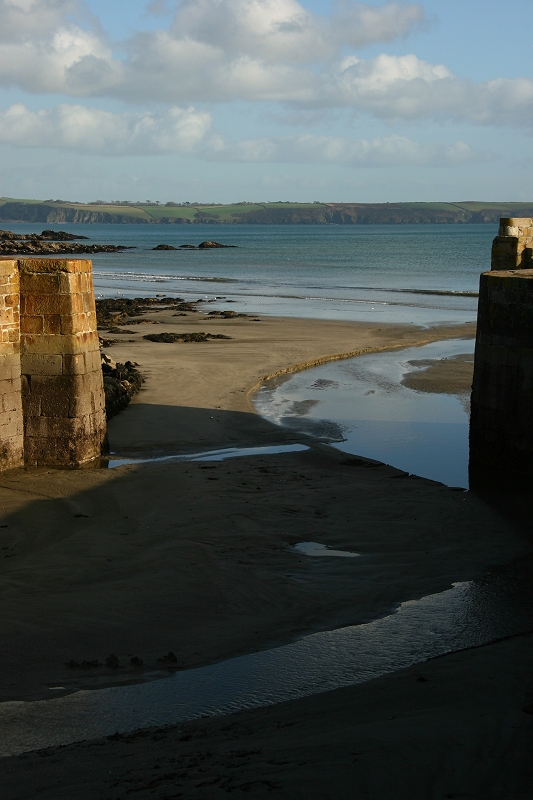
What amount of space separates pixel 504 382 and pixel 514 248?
14.9ft

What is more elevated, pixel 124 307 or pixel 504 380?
pixel 504 380

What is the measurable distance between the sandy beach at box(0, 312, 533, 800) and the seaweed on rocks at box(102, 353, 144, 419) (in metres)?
0.35

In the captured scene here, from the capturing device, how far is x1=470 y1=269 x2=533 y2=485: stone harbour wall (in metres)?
10.9

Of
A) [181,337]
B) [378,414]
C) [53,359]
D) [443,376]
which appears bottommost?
[378,414]

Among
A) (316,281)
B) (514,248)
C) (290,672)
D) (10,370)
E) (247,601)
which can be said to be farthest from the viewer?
(316,281)

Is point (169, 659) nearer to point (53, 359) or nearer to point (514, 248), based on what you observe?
point (53, 359)

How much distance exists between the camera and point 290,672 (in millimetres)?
5891

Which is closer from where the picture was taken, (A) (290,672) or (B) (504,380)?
(A) (290,672)

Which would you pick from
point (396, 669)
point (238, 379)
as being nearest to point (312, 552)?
point (396, 669)

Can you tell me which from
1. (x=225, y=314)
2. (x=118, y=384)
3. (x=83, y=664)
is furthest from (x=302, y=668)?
(x=225, y=314)

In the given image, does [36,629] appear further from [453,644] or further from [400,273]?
[400,273]

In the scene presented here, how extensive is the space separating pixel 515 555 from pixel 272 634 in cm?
303

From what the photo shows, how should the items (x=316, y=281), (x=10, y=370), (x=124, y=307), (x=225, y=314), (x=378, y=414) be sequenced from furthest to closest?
(x=316, y=281), (x=124, y=307), (x=225, y=314), (x=378, y=414), (x=10, y=370)

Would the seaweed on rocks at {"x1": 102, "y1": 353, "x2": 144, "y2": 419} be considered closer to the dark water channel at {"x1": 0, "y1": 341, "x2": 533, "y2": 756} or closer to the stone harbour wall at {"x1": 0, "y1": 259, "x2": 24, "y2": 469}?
the stone harbour wall at {"x1": 0, "y1": 259, "x2": 24, "y2": 469}
